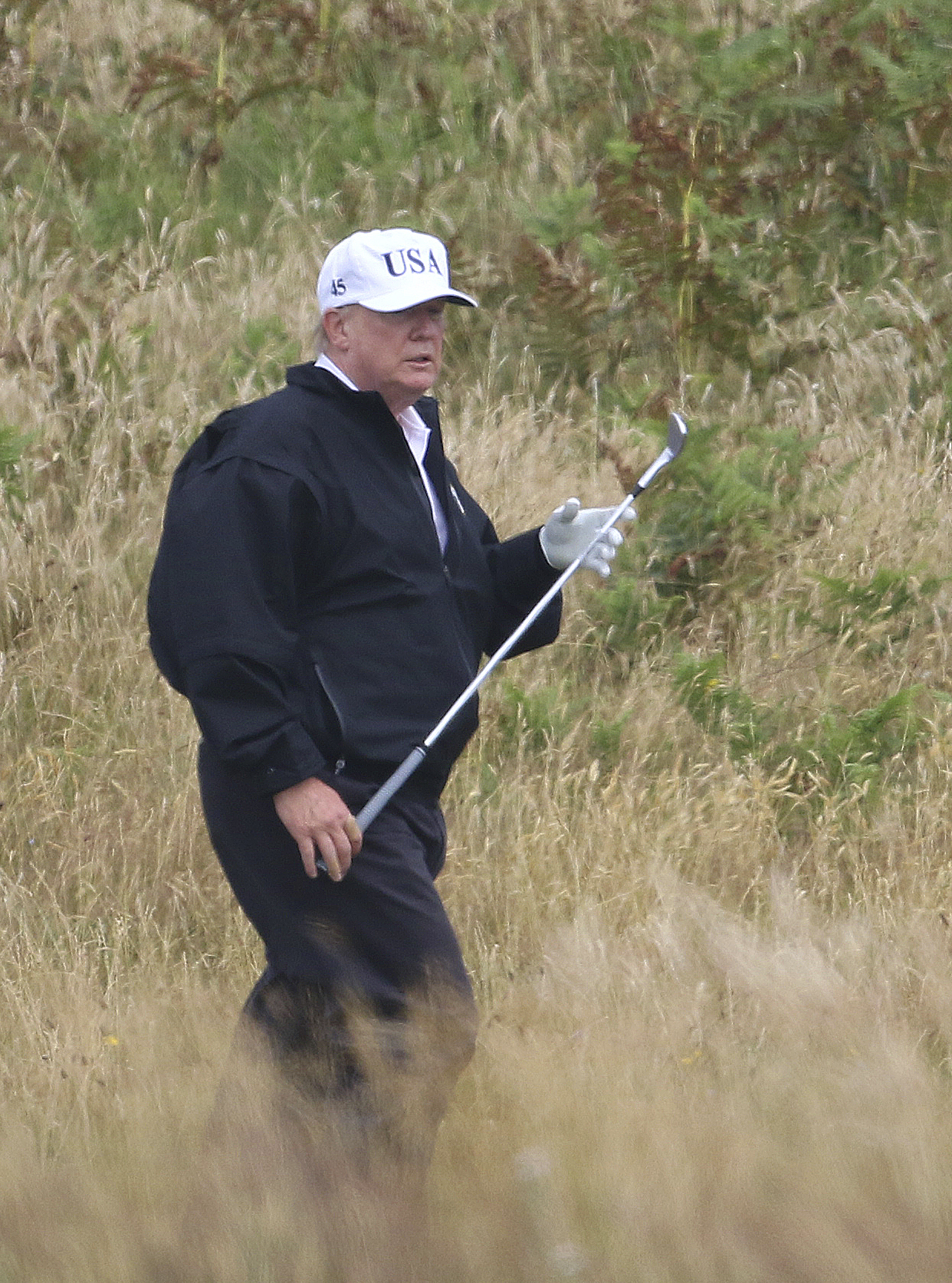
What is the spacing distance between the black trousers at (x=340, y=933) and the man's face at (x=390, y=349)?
0.85 metres

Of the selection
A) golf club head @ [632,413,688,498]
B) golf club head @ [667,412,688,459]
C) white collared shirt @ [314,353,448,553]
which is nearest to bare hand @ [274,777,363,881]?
white collared shirt @ [314,353,448,553]

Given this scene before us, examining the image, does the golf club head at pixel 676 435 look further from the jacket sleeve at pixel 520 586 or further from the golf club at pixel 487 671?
the jacket sleeve at pixel 520 586

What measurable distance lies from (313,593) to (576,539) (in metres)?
0.79

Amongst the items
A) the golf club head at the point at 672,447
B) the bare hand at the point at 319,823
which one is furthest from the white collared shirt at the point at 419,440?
the bare hand at the point at 319,823

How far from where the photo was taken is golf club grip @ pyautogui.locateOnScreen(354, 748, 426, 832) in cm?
366

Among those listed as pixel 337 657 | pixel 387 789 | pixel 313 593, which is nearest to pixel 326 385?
pixel 313 593

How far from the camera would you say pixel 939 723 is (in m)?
6.24

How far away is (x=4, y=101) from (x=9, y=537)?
459 centimetres

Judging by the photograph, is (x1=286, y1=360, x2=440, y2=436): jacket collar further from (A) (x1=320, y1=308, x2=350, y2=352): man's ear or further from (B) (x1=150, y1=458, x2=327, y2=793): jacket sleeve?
(B) (x1=150, y1=458, x2=327, y2=793): jacket sleeve

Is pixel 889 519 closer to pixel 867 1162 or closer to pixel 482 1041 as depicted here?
pixel 482 1041

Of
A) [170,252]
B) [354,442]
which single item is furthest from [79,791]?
[170,252]

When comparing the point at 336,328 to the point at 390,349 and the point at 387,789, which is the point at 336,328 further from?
the point at 387,789

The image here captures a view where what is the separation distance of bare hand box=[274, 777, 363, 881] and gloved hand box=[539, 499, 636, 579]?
95 cm

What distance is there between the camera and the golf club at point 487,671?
12.1 ft
